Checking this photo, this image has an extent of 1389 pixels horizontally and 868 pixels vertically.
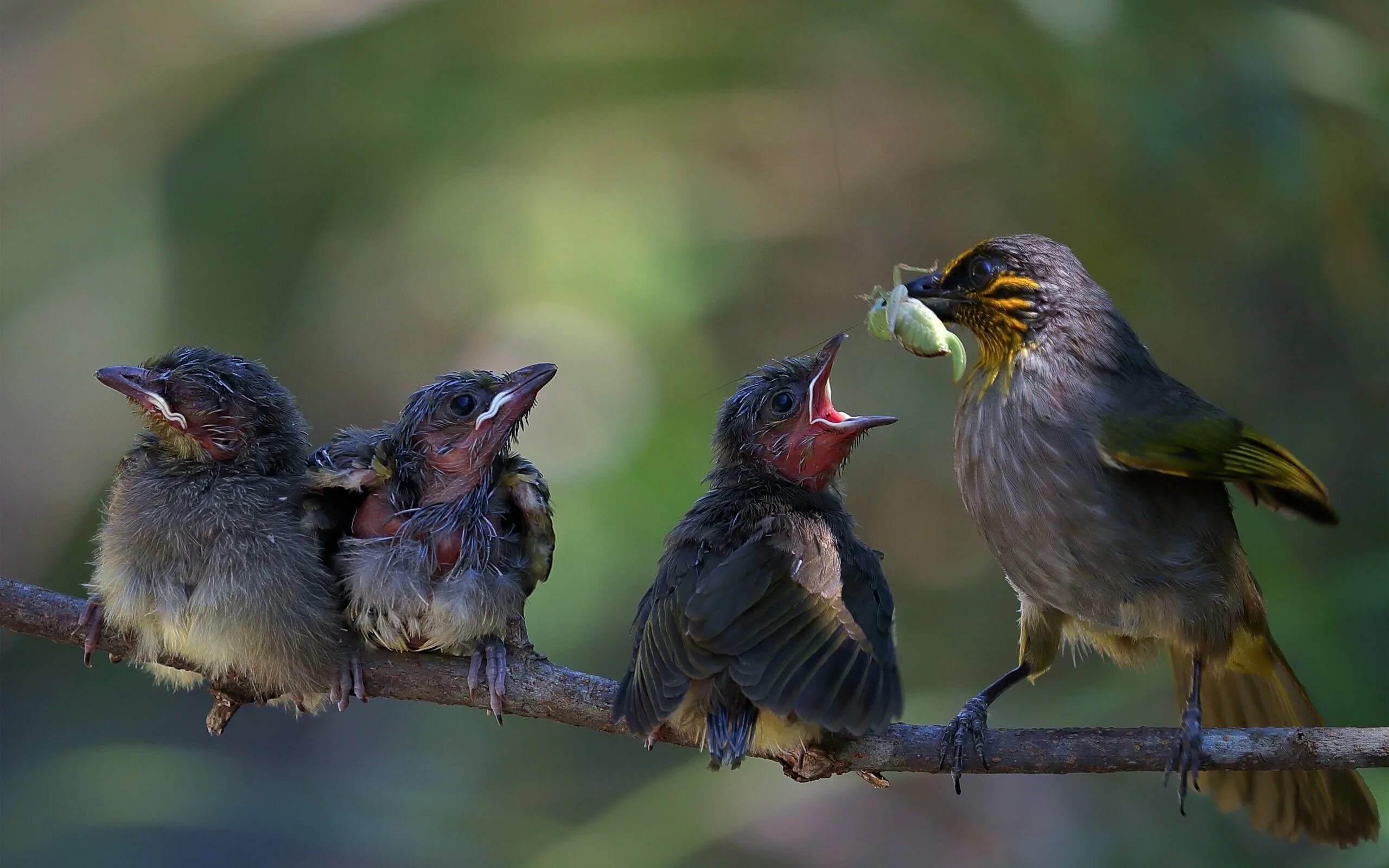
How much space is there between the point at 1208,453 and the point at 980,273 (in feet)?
2.58

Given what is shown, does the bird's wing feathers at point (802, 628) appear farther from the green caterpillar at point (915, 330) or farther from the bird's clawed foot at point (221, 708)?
the bird's clawed foot at point (221, 708)

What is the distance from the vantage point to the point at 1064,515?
349 centimetres

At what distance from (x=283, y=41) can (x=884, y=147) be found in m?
3.22

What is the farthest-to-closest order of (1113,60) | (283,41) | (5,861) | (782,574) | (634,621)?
(283,41) → (5,861) → (1113,60) → (634,621) → (782,574)

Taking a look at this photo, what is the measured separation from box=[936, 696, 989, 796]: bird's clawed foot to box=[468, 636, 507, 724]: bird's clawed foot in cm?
103

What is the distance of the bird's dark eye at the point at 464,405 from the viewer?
3525 millimetres

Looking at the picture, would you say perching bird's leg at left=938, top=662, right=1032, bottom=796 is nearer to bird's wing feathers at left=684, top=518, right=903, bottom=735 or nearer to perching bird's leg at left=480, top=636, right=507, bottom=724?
bird's wing feathers at left=684, top=518, right=903, bottom=735

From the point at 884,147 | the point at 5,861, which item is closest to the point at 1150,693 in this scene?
the point at 884,147

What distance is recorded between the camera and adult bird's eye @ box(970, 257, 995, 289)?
373 cm

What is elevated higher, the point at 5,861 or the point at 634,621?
the point at 634,621

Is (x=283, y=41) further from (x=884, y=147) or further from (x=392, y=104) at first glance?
(x=884, y=147)

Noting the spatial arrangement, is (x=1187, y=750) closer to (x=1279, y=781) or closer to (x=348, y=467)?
(x=1279, y=781)

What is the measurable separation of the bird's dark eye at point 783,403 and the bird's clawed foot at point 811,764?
0.94 metres

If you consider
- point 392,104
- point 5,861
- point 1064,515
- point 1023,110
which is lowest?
point 5,861
